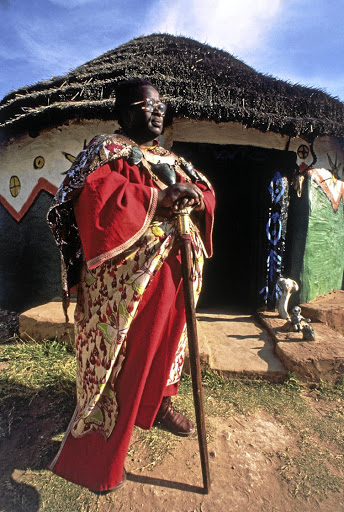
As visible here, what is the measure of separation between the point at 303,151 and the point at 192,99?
1.64 metres

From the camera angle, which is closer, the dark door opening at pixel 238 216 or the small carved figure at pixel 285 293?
the small carved figure at pixel 285 293

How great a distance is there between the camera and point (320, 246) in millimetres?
4195

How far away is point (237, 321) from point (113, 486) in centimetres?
267

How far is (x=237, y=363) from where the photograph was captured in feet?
9.04

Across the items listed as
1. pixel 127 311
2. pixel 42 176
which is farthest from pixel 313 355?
pixel 42 176

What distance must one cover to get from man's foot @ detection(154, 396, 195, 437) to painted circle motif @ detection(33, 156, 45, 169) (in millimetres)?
3279

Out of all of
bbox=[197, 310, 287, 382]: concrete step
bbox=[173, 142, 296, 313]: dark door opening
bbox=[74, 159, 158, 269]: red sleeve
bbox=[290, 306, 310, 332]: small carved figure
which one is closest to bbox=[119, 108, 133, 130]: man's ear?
bbox=[74, 159, 158, 269]: red sleeve

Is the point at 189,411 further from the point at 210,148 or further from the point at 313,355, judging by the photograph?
the point at 210,148

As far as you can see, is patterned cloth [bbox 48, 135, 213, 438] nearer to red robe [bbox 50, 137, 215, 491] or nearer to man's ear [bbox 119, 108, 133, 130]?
red robe [bbox 50, 137, 215, 491]

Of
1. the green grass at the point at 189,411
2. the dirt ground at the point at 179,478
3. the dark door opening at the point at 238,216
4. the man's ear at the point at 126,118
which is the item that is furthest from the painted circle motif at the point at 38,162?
the dirt ground at the point at 179,478

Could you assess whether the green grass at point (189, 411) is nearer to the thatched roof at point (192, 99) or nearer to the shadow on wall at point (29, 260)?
the shadow on wall at point (29, 260)

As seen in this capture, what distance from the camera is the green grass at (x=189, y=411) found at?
5.30ft

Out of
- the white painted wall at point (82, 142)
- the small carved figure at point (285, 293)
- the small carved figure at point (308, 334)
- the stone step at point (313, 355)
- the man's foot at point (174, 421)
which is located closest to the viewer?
the man's foot at point (174, 421)

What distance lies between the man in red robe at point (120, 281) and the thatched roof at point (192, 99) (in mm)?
1871
